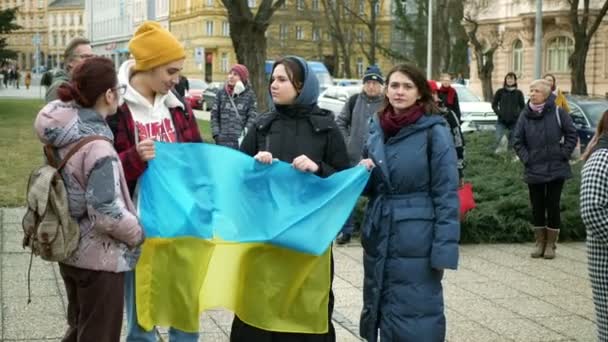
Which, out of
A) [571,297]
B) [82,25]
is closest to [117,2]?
[82,25]

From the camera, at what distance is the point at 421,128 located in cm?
564

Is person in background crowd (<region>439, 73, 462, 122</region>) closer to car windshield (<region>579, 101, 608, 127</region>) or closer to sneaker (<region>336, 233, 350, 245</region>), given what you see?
sneaker (<region>336, 233, 350, 245</region>)

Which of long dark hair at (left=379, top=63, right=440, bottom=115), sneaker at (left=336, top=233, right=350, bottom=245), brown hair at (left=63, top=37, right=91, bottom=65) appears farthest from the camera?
sneaker at (left=336, top=233, right=350, bottom=245)

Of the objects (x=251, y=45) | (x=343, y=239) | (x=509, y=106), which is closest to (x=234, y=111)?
(x=343, y=239)

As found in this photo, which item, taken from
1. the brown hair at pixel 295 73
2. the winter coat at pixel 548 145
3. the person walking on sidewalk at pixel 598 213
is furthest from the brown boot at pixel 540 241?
the brown hair at pixel 295 73

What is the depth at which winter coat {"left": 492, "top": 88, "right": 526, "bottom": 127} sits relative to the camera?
Result: 1981 cm

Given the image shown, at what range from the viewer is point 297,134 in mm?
5730

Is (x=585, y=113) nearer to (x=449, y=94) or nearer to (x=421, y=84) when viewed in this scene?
(x=449, y=94)

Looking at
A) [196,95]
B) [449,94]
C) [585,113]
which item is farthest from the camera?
[196,95]

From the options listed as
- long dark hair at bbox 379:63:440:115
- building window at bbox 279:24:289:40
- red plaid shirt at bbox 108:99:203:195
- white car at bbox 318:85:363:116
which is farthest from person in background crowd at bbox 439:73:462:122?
building window at bbox 279:24:289:40

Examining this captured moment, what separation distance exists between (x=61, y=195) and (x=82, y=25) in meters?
176

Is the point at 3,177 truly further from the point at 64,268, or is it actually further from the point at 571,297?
the point at 64,268

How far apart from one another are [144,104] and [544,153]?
633 centimetres

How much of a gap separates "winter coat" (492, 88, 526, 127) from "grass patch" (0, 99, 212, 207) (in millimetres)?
7501
